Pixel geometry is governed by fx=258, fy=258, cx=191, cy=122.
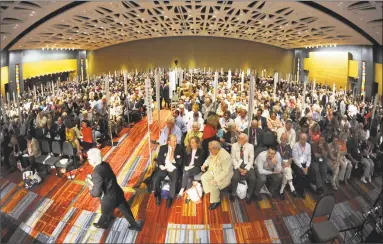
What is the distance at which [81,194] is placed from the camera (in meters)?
4.71

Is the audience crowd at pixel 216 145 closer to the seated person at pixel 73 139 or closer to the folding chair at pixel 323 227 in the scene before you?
the seated person at pixel 73 139

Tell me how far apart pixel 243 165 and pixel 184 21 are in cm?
1405

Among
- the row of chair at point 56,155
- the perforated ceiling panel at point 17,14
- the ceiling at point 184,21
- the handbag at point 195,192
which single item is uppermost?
the ceiling at point 184,21

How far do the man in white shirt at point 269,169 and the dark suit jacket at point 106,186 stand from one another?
239 centimetres

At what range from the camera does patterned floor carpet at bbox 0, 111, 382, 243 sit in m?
3.94

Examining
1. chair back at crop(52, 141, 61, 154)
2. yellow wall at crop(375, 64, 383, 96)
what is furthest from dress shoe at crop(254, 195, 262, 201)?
chair back at crop(52, 141, 61, 154)

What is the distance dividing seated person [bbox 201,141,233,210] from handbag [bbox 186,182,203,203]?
0.17 meters

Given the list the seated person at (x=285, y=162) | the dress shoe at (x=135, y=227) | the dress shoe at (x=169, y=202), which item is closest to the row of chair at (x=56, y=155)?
the dress shoe at (x=135, y=227)

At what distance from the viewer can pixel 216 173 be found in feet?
14.3

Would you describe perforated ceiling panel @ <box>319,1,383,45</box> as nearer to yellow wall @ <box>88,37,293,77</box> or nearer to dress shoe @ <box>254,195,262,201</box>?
dress shoe @ <box>254,195,262,201</box>

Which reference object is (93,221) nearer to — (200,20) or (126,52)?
(200,20)

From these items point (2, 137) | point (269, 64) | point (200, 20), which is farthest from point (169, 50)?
point (2, 137)

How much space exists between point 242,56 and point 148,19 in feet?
33.6

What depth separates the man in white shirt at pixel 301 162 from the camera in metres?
4.87
